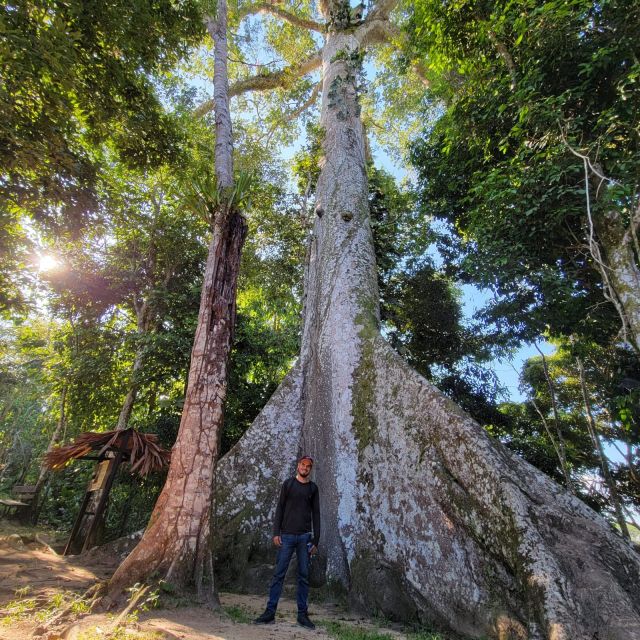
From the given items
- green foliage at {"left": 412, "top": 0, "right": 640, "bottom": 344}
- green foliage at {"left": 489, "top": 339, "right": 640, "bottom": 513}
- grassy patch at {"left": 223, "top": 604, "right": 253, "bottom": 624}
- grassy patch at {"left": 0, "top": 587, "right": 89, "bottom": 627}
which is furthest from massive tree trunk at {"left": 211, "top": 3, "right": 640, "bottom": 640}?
Answer: green foliage at {"left": 489, "top": 339, "right": 640, "bottom": 513}

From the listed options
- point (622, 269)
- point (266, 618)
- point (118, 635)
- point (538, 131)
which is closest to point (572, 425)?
point (622, 269)

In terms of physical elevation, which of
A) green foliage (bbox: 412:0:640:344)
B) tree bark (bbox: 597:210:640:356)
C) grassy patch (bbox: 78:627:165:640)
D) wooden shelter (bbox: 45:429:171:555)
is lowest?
grassy patch (bbox: 78:627:165:640)

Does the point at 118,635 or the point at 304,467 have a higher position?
the point at 304,467

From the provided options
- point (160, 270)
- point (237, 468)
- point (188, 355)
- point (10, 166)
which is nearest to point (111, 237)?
point (160, 270)

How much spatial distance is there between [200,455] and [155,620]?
1.13 meters

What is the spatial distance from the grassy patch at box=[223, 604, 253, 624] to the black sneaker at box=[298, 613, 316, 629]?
37 centimetres

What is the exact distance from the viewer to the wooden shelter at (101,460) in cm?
611

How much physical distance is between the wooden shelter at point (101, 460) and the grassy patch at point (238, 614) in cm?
365

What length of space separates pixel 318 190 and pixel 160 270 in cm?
611

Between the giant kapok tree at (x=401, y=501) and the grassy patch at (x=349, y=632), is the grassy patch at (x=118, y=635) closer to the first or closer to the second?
the giant kapok tree at (x=401, y=501)

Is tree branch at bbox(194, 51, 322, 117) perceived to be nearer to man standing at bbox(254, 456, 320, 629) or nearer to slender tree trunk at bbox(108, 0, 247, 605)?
slender tree trunk at bbox(108, 0, 247, 605)

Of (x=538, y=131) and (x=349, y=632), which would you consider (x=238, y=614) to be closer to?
(x=349, y=632)

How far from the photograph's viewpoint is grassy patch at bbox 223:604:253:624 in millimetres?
2855

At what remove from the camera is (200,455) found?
10.8 feet
